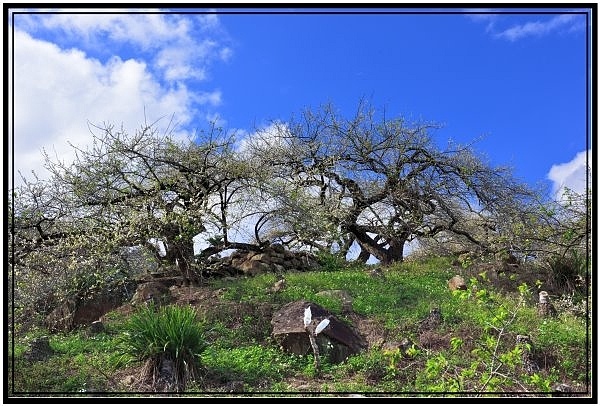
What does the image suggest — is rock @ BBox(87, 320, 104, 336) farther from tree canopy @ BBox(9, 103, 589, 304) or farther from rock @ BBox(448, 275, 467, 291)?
rock @ BBox(448, 275, 467, 291)

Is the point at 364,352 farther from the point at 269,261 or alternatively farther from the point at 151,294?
the point at 269,261

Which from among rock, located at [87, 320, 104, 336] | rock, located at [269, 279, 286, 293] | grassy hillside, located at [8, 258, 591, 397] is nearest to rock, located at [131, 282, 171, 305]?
grassy hillside, located at [8, 258, 591, 397]

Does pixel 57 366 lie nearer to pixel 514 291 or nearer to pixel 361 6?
pixel 361 6

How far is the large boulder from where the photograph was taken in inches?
180

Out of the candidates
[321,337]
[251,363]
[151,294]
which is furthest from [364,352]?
[151,294]

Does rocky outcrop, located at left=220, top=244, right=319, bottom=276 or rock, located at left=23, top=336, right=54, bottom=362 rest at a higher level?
rocky outcrop, located at left=220, top=244, right=319, bottom=276

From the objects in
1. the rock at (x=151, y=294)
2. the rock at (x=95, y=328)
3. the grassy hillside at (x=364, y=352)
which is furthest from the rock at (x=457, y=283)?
the rock at (x=95, y=328)

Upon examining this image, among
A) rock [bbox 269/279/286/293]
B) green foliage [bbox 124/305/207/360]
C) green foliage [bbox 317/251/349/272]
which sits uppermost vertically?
green foliage [bbox 317/251/349/272]

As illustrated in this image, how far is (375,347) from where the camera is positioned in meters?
4.71

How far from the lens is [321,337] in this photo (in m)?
4.58

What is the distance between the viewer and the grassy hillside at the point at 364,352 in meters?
3.89

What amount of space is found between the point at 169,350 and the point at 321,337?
1187mm

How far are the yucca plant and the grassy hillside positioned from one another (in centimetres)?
7

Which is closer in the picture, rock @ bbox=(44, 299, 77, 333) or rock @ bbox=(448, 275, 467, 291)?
rock @ bbox=(44, 299, 77, 333)
